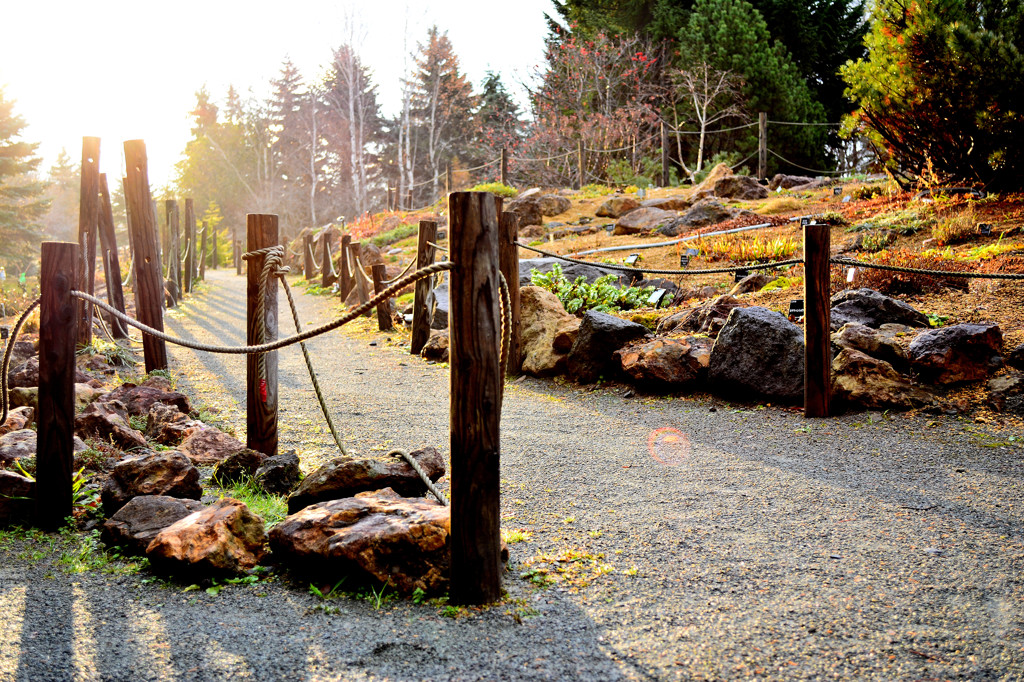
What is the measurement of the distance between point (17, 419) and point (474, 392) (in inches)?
134

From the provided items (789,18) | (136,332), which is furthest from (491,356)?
(789,18)

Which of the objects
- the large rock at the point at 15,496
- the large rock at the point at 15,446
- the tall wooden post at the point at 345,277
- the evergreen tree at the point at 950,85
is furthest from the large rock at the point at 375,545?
the tall wooden post at the point at 345,277

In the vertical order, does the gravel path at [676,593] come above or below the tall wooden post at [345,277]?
below

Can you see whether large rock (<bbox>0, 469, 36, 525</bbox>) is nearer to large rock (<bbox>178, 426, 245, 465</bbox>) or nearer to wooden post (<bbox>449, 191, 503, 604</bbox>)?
large rock (<bbox>178, 426, 245, 465</bbox>)

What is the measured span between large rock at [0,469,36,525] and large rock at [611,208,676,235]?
12.4m

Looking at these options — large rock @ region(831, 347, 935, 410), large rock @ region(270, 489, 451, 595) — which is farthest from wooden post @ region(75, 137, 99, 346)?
large rock @ region(831, 347, 935, 410)

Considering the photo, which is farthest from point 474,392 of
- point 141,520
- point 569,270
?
point 569,270

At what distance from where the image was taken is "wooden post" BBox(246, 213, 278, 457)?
398 centimetres

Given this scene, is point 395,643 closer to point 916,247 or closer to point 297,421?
point 297,421

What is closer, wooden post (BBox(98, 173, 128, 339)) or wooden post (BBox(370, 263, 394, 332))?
wooden post (BBox(98, 173, 128, 339))

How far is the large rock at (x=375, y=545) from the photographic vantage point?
268cm

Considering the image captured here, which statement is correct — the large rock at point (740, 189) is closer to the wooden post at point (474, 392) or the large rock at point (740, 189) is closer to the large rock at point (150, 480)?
the large rock at point (150, 480)

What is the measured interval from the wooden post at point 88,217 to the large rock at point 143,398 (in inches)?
85.3

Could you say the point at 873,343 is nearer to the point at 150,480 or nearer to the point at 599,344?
the point at 599,344
